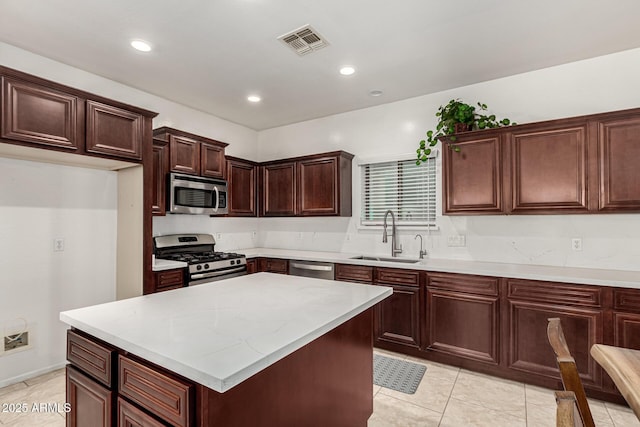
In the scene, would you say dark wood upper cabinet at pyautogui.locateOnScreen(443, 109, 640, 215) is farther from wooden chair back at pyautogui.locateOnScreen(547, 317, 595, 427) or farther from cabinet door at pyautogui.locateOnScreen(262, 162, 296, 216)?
wooden chair back at pyautogui.locateOnScreen(547, 317, 595, 427)

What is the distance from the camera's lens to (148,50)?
2740 mm

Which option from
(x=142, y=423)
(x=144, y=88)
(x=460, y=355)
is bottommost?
(x=460, y=355)

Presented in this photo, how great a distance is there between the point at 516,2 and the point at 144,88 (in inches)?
138

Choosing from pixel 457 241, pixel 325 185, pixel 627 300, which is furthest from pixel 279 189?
pixel 627 300

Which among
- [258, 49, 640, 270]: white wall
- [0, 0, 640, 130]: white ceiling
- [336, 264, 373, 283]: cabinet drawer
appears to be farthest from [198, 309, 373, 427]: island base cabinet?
[0, 0, 640, 130]: white ceiling

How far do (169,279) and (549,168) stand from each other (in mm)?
3613

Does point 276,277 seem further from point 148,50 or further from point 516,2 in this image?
point 516,2

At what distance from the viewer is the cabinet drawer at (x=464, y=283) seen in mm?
2807

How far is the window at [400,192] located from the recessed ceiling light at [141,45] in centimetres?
262

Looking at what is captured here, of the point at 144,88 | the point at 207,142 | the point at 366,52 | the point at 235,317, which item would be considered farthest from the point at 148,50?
the point at 235,317

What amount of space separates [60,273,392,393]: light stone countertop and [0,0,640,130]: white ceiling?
189 centimetres

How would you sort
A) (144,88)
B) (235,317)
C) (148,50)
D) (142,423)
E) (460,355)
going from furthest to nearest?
(144,88) → (460,355) → (148,50) → (235,317) → (142,423)

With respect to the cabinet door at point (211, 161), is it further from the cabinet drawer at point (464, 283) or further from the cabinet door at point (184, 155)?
the cabinet drawer at point (464, 283)

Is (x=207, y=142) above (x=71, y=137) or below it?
above
